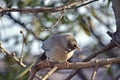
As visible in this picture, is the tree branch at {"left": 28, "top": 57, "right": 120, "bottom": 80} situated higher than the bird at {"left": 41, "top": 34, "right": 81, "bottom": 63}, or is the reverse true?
the tree branch at {"left": 28, "top": 57, "right": 120, "bottom": 80}

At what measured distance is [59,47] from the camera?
1.51m

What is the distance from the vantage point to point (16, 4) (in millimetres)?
1649

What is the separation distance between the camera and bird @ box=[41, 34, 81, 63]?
1.43 m

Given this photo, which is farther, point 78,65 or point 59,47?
point 59,47

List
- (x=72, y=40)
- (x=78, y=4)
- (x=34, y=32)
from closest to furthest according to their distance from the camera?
(x=78, y=4)
(x=72, y=40)
(x=34, y=32)

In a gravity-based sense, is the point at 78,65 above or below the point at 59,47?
above

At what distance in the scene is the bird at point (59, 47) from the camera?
4.69ft

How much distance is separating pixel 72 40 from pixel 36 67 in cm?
46

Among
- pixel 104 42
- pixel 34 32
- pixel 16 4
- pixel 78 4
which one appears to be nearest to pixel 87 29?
pixel 104 42

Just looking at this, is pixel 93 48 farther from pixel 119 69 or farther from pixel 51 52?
pixel 51 52

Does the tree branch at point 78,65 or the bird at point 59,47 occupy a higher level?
the tree branch at point 78,65

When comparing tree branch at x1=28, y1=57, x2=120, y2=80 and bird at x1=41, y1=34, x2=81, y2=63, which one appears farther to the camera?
bird at x1=41, y1=34, x2=81, y2=63

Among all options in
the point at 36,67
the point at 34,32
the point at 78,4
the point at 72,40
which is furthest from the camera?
the point at 34,32

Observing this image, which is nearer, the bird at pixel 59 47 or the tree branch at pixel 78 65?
the tree branch at pixel 78 65
